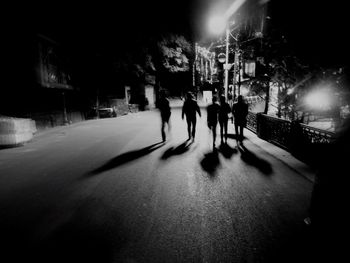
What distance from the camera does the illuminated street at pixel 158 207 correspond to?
3.35 meters

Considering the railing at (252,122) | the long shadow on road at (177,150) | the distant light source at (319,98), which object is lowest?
the long shadow on road at (177,150)

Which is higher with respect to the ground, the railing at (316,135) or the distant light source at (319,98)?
the distant light source at (319,98)

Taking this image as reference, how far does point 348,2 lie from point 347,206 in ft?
14.6

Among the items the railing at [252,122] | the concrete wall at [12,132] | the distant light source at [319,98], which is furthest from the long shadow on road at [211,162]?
the concrete wall at [12,132]

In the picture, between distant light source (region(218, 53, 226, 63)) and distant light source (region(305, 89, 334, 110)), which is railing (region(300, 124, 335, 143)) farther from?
distant light source (region(218, 53, 226, 63))

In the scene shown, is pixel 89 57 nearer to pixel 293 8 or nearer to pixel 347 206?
pixel 293 8

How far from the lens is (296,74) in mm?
9992

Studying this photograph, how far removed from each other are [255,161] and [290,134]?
194cm

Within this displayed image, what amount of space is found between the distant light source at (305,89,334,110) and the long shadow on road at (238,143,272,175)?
3263 mm

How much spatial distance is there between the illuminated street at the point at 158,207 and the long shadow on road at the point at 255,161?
0.03 m

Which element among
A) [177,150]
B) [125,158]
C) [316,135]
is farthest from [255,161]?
Result: [125,158]

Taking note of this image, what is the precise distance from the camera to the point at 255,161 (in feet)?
24.7

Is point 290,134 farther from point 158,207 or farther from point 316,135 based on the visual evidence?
point 158,207

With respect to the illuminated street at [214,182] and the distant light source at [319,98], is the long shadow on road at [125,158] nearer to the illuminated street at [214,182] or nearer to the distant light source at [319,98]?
the illuminated street at [214,182]
